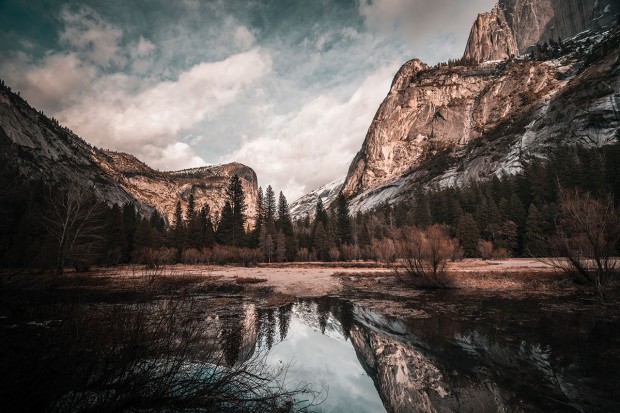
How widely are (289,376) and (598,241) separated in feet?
62.3

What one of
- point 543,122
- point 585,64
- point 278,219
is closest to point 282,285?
point 278,219

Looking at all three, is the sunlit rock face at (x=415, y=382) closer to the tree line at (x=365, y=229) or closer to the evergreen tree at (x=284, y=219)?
the tree line at (x=365, y=229)

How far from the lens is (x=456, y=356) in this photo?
904 centimetres

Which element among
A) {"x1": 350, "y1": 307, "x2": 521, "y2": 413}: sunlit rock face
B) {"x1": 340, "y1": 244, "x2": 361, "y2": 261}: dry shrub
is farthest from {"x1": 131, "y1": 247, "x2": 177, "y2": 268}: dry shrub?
{"x1": 350, "y1": 307, "x2": 521, "y2": 413}: sunlit rock face

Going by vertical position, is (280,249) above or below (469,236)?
below

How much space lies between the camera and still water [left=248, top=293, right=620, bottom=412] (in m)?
6.67

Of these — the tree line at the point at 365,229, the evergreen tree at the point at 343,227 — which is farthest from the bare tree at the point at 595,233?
the evergreen tree at the point at 343,227

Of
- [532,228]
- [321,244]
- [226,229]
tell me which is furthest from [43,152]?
[532,228]

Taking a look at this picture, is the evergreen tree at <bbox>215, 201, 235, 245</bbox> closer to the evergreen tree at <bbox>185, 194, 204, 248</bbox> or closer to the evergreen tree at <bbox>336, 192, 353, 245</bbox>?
the evergreen tree at <bbox>185, 194, 204, 248</bbox>

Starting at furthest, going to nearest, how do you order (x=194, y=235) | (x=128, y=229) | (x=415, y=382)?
(x=128, y=229) < (x=194, y=235) < (x=415, y=382)

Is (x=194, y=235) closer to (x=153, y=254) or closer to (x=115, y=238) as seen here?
(x=153, y=254)

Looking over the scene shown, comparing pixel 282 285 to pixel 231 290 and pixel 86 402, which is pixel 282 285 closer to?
pixel 231 290

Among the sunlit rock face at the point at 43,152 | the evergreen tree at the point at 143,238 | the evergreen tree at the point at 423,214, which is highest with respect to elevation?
the sunlit rock face at the point at 43,152

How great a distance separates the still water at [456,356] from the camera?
6672mm
